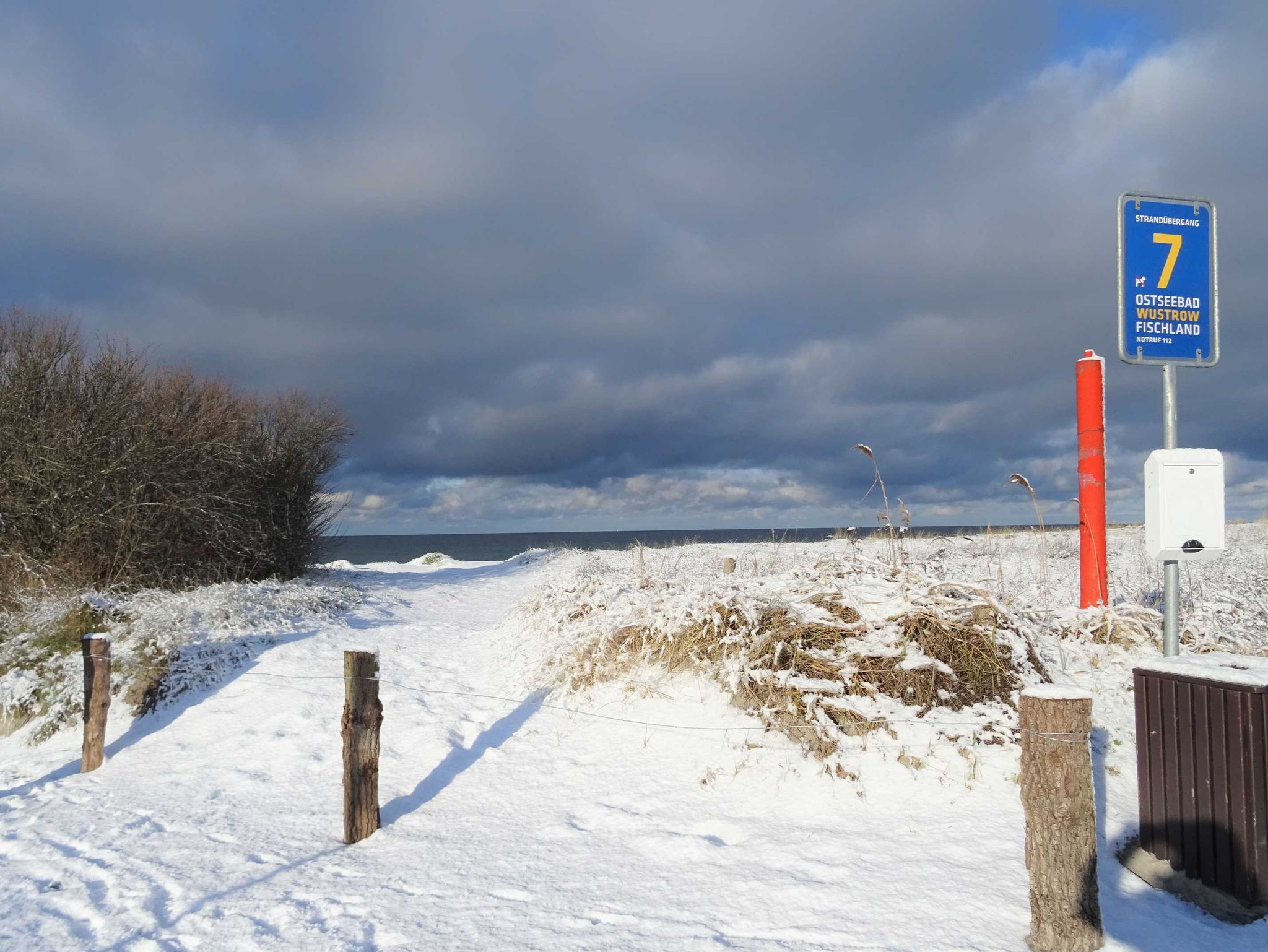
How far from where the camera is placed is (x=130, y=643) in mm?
9133

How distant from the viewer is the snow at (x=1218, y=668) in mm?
4000

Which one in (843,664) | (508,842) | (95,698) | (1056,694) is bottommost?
(508,842)

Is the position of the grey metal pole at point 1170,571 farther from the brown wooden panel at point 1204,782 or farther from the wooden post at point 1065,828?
the wooden post at point 1065,828

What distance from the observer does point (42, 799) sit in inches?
262

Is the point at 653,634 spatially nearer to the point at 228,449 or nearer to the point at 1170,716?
the point at 1170,716

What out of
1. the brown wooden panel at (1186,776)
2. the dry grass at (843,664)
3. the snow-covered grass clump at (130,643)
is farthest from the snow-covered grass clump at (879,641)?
the snow-covered grass clump at (130,643)

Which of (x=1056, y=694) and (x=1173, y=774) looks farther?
(x=1173, y=774)

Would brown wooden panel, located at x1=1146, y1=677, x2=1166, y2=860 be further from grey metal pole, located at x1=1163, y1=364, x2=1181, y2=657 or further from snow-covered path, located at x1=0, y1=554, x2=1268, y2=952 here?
grey metal pole, located at x1=1163, y1=364, x2=1181, y2=657

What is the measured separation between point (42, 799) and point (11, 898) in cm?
229

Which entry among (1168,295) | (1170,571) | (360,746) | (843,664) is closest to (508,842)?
(360,746)

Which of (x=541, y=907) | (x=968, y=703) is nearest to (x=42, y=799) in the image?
(x=541, y=907)

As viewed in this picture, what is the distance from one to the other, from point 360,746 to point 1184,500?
557 centimetres

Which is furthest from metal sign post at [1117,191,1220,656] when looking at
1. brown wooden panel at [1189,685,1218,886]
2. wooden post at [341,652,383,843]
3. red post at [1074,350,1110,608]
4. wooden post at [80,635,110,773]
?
wooden post at [80,635,110,773]

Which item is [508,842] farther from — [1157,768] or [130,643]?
[130,643]
